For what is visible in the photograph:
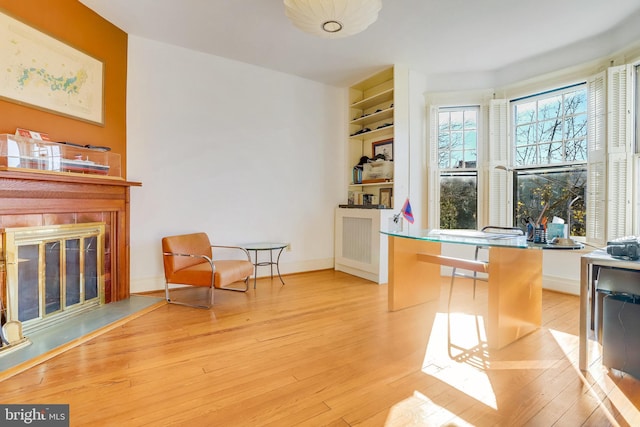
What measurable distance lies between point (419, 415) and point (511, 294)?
1350 mm

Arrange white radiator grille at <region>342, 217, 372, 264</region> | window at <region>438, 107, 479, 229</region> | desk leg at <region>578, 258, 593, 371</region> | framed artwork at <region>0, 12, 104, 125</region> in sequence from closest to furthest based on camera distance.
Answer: desk leg at <region>578, 258, 593, 371</region>
framed artwork at <region>0, 12, 104, 125</region>
white radiator grille at <region>342, 217, 372, 264</region>
window at <region>438, 107, 479, 229</region>

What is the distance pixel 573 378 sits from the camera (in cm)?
182

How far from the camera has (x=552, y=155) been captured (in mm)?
3752

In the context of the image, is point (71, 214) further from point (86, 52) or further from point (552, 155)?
point (552, 155)

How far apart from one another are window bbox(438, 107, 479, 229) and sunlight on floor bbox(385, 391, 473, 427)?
10.5 ft

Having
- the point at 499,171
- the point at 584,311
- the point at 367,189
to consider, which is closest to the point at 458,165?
the point at 499,171

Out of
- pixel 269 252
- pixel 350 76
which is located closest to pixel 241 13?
pixel 350 76

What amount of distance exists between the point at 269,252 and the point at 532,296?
3.06m

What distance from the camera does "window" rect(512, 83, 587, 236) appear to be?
11.7 ft

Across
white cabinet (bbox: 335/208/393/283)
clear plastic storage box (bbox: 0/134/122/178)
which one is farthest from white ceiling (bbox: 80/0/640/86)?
white cabinet (bbox: 335/208/393/283)

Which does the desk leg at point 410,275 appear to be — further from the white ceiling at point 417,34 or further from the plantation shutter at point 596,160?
the white ceiling at point 417,34

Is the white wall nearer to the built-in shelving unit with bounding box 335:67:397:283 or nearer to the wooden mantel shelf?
the built-in shelving unit with bounding box 335:67:397:283

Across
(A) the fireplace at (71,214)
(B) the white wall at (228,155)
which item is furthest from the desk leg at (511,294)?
(A) the fireplace at (71,214)

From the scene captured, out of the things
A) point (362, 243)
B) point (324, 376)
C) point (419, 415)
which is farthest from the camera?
point (362, 243)
